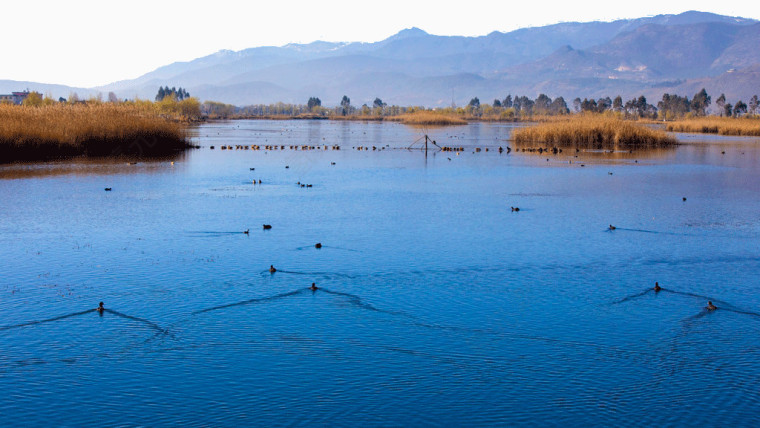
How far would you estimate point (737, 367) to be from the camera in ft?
34.6

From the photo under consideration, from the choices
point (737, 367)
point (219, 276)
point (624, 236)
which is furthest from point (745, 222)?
point (219, 276)

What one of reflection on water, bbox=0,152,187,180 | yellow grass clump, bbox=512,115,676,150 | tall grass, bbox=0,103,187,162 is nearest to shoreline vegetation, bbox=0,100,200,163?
tall grass, bbox=0,103,187,162

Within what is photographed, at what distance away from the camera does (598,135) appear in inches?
2274

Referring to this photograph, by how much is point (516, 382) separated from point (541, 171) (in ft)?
95.8

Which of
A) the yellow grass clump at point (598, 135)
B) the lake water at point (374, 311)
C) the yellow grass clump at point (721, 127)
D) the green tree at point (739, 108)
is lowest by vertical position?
the lake water at point (374, 311)

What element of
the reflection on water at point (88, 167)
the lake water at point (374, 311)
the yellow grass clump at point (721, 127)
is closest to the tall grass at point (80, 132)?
the reflection on water at point (88, 167)

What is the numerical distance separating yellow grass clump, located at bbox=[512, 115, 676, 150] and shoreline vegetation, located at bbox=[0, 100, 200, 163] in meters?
28.9

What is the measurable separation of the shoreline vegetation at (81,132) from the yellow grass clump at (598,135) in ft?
94.7

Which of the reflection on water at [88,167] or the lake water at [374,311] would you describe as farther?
the reflection on water at [88,167]

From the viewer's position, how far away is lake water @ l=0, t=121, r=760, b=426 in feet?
30.5

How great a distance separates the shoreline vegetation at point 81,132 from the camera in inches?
1463

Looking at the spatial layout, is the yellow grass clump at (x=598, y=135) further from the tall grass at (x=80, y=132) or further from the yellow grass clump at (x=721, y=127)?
the yellow grass clump at (x=721, y=127)

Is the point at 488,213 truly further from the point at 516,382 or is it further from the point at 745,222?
the point at 516,382

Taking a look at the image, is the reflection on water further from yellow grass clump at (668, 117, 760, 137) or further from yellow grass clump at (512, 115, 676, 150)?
yellow grass clump at (668, 117, 760, 137)
